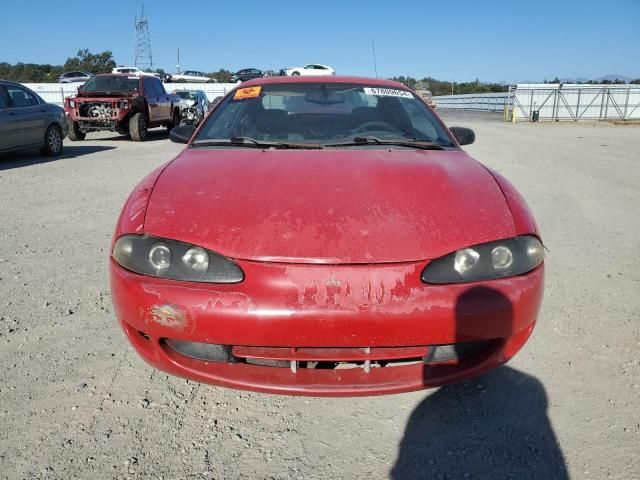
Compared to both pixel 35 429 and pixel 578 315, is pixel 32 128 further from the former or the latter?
pixel 578 315

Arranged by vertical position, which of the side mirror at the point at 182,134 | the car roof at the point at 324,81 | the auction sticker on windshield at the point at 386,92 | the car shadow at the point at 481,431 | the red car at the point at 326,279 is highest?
the car roof at the point at 324,81

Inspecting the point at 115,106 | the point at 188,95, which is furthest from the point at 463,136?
the point at 188,95

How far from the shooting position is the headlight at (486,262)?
1.84 meters

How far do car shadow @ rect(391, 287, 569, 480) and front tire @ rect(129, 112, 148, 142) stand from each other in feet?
43.1

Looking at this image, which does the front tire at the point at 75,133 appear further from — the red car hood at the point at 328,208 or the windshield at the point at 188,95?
the red car hood at the point at 328,208

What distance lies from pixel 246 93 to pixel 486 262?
7.12ft

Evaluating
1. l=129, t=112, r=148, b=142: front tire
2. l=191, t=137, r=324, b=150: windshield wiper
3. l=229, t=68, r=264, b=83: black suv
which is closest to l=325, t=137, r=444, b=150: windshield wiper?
l=191, t=137, r=324, b=150: windshield wiper

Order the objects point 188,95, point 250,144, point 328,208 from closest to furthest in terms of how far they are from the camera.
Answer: point 328,208
point 250,144
point 188,95

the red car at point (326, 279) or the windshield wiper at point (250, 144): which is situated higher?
the windshield wiper at point (250, 144)

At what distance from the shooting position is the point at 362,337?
1.75 metres

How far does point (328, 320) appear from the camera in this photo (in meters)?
1.72

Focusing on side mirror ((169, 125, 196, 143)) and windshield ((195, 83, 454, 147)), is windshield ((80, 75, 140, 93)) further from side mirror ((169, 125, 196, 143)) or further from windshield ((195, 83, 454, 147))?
windshield ((195, 83, 454, 147))

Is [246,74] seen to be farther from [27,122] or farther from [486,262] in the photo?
[486,262]

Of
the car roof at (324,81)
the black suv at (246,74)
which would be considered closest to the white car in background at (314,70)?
the black suv at (246,74)
